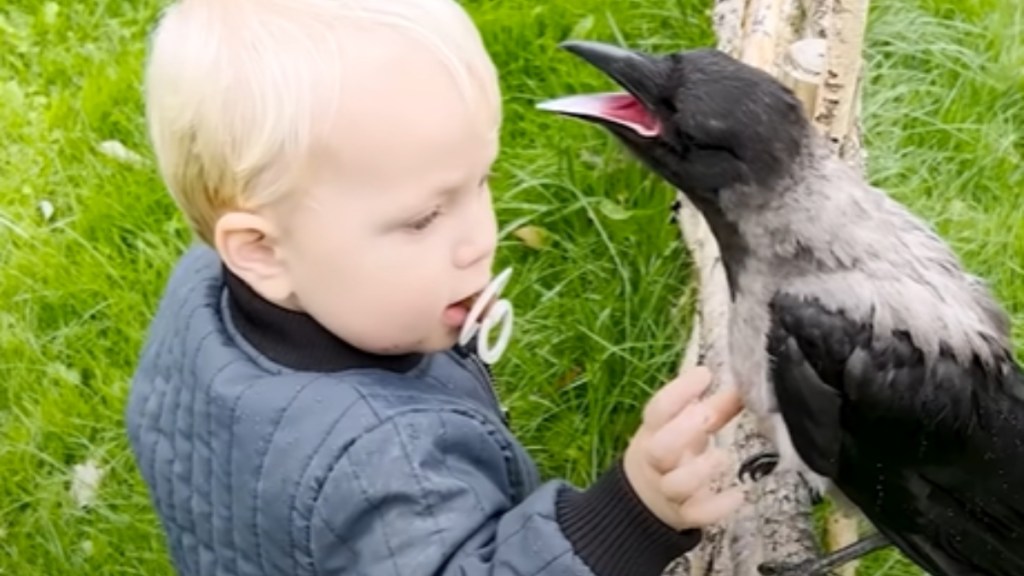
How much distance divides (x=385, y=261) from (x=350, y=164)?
0.41 feet

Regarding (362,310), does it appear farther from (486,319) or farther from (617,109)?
(617,109)

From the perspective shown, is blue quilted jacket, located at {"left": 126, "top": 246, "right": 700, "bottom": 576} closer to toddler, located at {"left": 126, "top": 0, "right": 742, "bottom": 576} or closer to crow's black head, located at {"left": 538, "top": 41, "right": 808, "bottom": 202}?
toddler, located at {"left": 126, "top": 0, "right": 742, "bottom": 576}

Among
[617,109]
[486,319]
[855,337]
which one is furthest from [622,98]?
[486,319]

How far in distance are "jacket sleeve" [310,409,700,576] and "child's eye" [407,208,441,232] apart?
211mm

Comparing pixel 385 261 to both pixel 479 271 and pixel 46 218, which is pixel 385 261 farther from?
pixel 46 218

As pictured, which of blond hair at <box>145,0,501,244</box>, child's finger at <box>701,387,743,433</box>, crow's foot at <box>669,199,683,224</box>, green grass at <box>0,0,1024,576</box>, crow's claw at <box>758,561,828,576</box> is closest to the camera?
blond hair at <box>145,0,501,244</box>

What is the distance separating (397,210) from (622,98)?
0.72 metres

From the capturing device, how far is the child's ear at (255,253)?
1.89 m

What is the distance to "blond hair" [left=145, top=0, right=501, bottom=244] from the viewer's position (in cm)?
180

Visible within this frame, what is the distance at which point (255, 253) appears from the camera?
6.33 feet

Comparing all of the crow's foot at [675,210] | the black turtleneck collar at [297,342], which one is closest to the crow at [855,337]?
the black turtleneck collar at [297,342]

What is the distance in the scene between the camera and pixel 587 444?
3168mm

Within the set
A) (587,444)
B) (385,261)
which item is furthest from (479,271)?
(587,444)

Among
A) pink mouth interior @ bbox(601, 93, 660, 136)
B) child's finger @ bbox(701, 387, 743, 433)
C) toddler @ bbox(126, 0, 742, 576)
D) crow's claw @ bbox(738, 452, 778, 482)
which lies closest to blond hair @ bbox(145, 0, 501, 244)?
toddler @ bbox(126, 0, 742, 576)
